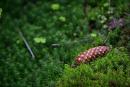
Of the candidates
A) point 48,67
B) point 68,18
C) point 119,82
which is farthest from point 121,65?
point 68,18

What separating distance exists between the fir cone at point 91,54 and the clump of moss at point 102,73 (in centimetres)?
10

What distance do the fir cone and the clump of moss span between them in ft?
0.34

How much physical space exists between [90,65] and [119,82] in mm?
617

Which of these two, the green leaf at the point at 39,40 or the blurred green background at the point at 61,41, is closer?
the blurred green background at the point at 61,41

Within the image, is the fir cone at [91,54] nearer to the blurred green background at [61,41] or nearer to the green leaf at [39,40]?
the blurred green background at [61,41]

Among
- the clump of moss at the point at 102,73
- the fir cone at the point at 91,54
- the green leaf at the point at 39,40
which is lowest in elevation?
the clump of moss at the point at 102,73

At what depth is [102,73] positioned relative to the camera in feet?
13.7

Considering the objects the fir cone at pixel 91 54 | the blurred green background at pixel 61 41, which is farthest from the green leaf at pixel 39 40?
the fir cone at pixel 91 54

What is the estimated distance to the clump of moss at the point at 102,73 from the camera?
403cm

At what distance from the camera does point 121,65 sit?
4.29 metres

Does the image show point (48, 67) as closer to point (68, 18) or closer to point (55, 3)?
point (68, 18)

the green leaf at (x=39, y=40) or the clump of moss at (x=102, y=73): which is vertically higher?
the green leaf at (x=39, y=40)

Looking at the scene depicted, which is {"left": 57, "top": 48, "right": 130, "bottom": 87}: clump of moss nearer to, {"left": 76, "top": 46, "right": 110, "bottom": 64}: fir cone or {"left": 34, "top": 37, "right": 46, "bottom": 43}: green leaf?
{"left": 76, "top": 46, "right": 110, "bottom": 64}: fir cone

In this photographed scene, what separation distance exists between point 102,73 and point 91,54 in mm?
486
